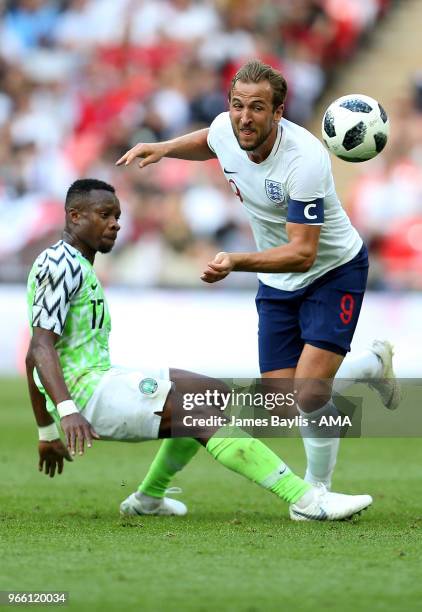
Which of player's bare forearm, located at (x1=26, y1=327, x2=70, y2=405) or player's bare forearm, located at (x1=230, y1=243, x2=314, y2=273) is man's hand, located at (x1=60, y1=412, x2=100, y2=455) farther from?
player's bare forearm, located at (x1=230, y1=243, x2=314, y2=273)

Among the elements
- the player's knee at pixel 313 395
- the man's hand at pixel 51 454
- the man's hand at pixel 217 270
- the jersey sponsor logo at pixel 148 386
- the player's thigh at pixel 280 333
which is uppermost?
the man's hand at pixel 217 270

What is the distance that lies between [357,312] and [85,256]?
1561 mm

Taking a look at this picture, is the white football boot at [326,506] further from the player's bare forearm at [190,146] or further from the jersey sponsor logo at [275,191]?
the player's bare forearm at [190,146]

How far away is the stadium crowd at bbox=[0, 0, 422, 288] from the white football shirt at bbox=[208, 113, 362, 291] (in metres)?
8.04

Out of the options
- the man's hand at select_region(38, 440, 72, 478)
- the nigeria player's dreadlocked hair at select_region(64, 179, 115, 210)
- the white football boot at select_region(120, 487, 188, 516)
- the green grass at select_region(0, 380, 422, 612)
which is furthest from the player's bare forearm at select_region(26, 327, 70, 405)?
the white football boot at select_region(120, 487, 188, 516)

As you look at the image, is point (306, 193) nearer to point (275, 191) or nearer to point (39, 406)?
point (275, 191)

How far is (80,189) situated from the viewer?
636 cm

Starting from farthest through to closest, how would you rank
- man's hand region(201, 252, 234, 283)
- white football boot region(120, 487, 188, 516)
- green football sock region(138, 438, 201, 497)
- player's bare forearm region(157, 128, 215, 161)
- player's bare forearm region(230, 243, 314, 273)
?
player's bare forearm region(157, 128, 215, 161)
white football boot region(120, 487, 188, 516)
green football sock region(138, 438, 201, 497)
player's bare forearm region(230, 243, 314, 273)
man's hand region(201, 252, 234, 283)

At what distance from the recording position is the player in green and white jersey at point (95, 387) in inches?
231

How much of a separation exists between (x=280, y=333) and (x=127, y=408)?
1.30 m

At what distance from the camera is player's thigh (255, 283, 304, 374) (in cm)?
690

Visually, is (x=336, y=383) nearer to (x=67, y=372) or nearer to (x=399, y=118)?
(x=67, y=372)

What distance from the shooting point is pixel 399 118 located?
16.8 metres

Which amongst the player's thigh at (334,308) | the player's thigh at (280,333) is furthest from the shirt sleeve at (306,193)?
the player's thigh at (280,333)
